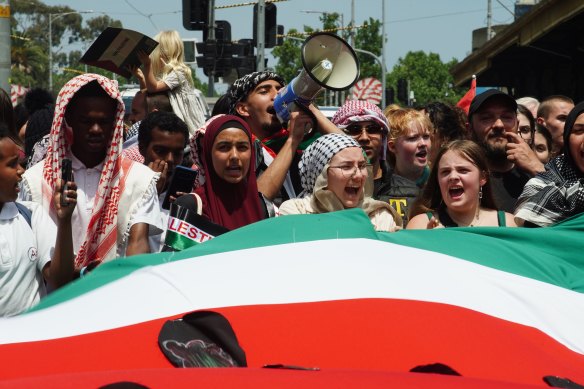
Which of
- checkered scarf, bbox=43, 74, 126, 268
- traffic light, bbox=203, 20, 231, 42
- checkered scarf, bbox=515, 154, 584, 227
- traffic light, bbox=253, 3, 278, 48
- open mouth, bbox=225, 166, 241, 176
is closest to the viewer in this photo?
checkered scarf, bbox=43, 74, 126, 268

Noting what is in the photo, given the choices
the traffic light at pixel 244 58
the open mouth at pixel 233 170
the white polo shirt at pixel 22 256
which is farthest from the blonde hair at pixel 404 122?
the traffic light at pixel 244 58

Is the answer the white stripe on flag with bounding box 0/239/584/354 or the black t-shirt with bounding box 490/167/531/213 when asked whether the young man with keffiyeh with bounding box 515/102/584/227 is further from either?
A: the white stripe on flag with bounding box 0/239/584/354

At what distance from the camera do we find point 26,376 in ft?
10.1

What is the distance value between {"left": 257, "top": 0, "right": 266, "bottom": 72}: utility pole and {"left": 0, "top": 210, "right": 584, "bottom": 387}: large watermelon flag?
12.6 meters

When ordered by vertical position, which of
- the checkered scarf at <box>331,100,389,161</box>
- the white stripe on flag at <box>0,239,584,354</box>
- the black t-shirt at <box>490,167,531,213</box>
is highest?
the checkered scarf at <box>331,100,389,161</box>

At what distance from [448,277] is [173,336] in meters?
1.16

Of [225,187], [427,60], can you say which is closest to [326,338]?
[225,187]

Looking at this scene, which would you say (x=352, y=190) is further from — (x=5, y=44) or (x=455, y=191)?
(x=5, y=44)

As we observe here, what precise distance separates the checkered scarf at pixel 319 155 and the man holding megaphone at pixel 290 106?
0.26 m

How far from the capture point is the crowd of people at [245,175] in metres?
4.37

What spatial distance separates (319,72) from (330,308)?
2.85m

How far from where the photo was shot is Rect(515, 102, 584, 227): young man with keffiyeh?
4.85m

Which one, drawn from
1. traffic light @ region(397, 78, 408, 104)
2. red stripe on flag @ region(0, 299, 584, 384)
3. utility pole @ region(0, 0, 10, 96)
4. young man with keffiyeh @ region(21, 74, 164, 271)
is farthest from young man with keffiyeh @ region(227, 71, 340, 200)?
traffic light @ region(397, 78, 408, 104)

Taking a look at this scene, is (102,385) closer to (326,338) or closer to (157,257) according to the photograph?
(326,338)
